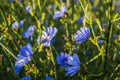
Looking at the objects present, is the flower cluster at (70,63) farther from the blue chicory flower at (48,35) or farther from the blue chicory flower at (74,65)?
the blue chicory flower at (48,35)

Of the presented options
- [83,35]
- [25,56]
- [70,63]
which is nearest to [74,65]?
[70,63]

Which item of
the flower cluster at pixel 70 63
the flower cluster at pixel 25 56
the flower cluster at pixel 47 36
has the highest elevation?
the flower cluster at pixel 47 36

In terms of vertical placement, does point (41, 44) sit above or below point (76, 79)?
above

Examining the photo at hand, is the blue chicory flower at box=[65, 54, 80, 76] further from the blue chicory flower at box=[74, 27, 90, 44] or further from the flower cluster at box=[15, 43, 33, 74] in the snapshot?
the flower cluster at box=[15, 43, 33, 74]

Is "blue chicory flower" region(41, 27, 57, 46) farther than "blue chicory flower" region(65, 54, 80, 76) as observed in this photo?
Yes

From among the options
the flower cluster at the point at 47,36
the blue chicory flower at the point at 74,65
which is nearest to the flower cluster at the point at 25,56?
the flower cluster at the point at 47,36

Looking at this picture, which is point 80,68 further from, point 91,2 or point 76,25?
point 91,2

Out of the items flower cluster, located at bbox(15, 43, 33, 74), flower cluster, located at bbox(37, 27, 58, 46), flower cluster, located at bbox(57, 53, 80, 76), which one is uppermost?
flower cluster, located at bbox(37, 27, 58, 46)

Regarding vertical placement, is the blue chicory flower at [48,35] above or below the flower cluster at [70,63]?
above

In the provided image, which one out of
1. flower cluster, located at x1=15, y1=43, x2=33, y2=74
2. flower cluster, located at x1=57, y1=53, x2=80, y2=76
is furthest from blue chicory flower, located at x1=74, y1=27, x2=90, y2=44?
flower cluster, located at x1=15, y1=43, x2=33, y2=74

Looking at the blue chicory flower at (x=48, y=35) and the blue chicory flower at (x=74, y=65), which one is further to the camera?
the blue chicory flower at (x=48, y=35)

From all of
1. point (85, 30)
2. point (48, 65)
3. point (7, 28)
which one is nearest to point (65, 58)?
point (48, 65)
